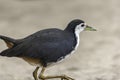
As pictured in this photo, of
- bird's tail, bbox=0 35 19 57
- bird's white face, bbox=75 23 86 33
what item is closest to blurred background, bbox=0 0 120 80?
bird's white face, bbox=75 23 86 33

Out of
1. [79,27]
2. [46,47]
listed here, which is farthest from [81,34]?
[46,47]

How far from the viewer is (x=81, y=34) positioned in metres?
13.3

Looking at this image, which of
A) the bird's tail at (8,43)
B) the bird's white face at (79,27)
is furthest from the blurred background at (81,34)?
the bird's tail at (8,43)

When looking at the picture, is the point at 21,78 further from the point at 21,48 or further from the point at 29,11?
the point at 29,11

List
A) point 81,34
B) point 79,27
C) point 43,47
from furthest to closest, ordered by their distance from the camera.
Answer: point 81,34 → point 79,27 → point 43,47

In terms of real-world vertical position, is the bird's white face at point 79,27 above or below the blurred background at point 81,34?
below

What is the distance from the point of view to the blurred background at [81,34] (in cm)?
1094

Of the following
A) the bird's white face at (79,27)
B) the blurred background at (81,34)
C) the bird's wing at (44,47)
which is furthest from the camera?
the blurred background at (81,34)

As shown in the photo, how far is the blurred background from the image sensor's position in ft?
35.9

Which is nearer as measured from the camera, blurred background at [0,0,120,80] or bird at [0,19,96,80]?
bird at [0,19,96,80]

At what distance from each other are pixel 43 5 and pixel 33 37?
→ 19.7 feet

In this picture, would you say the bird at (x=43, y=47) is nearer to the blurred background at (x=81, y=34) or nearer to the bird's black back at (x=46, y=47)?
the bird's black back at (x=46, y=47)

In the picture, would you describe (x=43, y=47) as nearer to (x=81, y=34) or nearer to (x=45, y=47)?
(x=45, y=47)

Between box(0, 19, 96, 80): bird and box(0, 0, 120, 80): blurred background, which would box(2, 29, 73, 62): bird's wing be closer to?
box(0, 19, 96, 80): bird
